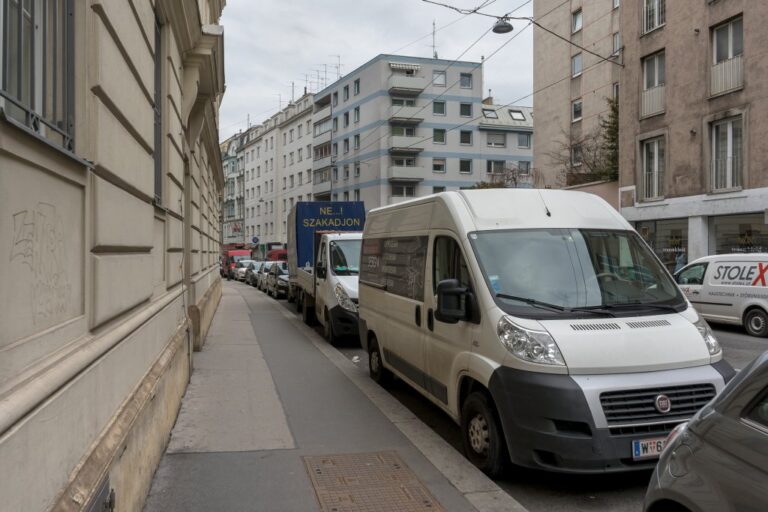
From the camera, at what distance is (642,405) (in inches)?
171

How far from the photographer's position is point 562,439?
427 centimetres

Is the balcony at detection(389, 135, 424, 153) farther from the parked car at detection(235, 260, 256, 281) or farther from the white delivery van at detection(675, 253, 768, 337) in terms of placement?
the white delivery van at detection(675, 253, 768, 337)

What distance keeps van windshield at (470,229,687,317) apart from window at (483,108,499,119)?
58.3 m

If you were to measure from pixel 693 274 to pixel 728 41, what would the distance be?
9600 mm

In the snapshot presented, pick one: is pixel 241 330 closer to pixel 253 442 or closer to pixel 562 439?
pixel 253 442

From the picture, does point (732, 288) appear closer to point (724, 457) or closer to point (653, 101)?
point (653, 101)

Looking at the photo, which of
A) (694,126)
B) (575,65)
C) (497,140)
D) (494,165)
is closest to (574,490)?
(694,126)

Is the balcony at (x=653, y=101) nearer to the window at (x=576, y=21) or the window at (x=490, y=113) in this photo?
the window at (x=576, y=21)

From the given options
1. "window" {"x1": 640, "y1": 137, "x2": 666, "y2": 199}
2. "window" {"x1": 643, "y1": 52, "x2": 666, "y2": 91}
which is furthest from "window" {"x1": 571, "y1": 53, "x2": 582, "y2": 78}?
"window" {"x1": 640, "y1": 137, "x2": 666, "y2": 199}

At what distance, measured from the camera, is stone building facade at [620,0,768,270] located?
1888cm

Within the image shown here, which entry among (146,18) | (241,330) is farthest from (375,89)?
(146,18)

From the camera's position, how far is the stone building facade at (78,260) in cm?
217

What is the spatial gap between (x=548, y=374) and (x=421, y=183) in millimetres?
54082

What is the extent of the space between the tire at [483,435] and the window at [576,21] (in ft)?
109
